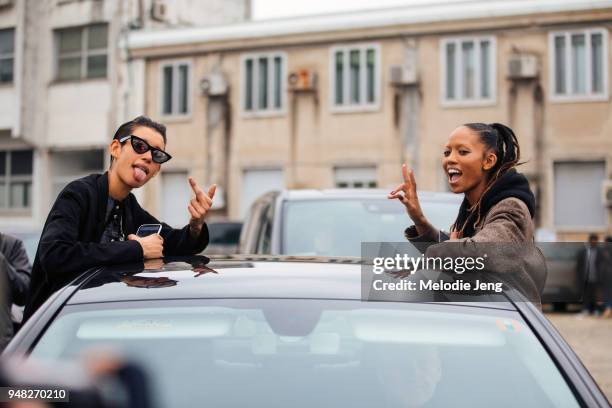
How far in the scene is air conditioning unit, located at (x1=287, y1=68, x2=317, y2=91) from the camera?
2777 cm

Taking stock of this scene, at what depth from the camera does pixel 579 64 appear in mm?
25766

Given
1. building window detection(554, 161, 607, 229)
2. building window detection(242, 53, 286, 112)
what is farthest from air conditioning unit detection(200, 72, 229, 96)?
building window detection(554, 161, 607, 229)

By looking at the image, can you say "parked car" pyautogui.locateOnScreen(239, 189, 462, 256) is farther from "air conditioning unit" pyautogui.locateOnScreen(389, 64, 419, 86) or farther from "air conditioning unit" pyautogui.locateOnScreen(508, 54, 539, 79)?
"air conditioning unit" pyautogui.locateOnScreen(389, 64, 419, 86)

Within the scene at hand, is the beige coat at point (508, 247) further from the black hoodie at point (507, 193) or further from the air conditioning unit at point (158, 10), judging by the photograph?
the air conditioning unit at point (158, 10)

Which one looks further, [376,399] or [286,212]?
[286,212]

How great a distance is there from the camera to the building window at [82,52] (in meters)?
31.5

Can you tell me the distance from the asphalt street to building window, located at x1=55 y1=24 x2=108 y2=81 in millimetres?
17169

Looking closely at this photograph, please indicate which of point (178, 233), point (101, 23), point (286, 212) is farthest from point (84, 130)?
point (178, 233)

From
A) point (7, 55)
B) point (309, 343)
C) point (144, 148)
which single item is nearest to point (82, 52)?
point (7, 55)

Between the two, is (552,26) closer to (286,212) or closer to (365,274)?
(286,212)

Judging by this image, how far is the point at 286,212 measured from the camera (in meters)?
7.21

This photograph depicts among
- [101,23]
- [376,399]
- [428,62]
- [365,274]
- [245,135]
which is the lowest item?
[376,399]

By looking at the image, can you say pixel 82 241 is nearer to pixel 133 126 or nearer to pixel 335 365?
pixel 133 126

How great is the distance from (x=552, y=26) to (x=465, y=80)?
2633 mm
